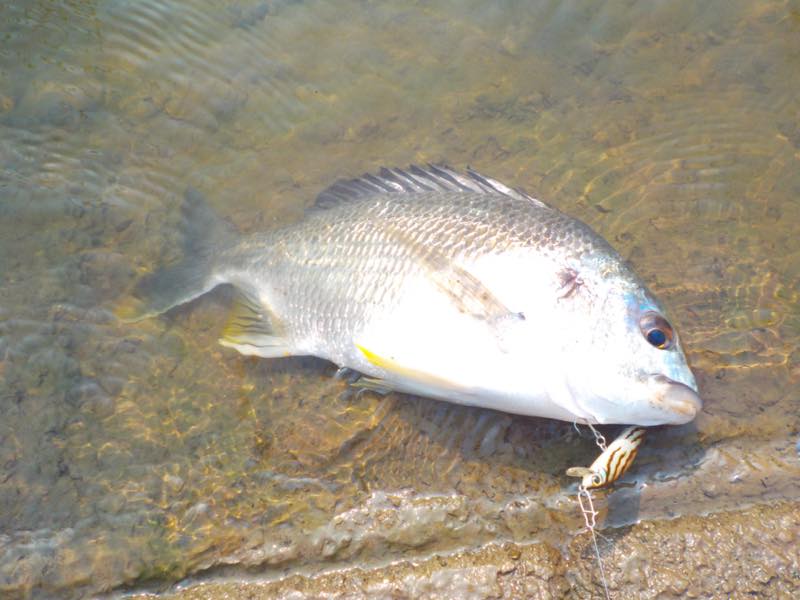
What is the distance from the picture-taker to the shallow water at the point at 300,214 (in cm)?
290

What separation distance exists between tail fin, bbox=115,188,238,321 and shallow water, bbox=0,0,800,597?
0.12m

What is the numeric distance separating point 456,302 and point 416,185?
3.35 ft

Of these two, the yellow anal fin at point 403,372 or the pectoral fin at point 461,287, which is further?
the yellow anal fin at point 403,372

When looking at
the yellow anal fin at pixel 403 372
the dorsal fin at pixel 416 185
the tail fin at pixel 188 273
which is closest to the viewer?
the yellow anal fin at pixel 403 372

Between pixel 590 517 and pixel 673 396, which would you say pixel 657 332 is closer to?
pixel 673 396

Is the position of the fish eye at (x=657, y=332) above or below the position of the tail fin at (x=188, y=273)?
above

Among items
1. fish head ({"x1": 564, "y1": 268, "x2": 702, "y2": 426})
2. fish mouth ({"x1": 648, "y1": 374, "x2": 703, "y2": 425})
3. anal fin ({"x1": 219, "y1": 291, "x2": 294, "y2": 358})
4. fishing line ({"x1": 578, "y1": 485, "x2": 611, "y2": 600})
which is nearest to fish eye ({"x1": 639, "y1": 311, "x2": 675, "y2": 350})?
fish head ({"x1": 564, "y1": 268, "x2": 702, "y2": 426})

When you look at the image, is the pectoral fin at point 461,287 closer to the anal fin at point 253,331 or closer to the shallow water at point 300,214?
the shallow water at point 300,214

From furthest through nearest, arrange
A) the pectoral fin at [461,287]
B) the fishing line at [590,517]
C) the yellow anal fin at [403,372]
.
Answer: the yellow anal fin at [403,372] < the pectoral fin at [461,287] < the fishing line at [590,517]

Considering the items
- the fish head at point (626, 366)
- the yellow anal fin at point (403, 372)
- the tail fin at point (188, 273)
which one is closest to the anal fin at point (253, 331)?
the tail fin at point (188, 273)

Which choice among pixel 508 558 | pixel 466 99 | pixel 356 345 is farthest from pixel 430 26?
pixel 508 558

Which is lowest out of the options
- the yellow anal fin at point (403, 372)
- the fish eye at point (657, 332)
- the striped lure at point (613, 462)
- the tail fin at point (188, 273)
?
the tail fin at point (188, 273)

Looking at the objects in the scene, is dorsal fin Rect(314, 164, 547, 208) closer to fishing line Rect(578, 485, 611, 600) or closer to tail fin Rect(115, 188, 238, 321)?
tail fin Rect(115, 188, 238, 321)

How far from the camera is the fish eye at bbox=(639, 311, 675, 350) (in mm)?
2709
